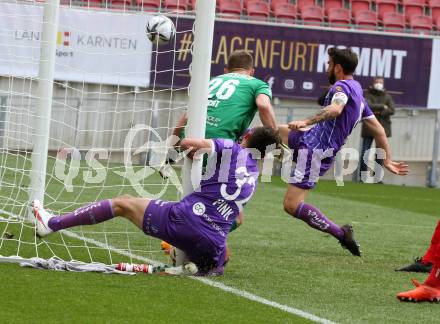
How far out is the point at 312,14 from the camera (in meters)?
22.7

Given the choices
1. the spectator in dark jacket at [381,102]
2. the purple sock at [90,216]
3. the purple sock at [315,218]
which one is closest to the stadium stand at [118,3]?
the spectator in dark jacket at [381,102]

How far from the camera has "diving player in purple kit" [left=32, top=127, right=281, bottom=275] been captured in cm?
744

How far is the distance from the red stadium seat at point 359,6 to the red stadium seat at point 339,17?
0.30 m

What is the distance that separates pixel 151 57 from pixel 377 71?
498 centimetres

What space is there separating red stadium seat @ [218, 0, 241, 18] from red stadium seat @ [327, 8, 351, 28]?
2.11 m

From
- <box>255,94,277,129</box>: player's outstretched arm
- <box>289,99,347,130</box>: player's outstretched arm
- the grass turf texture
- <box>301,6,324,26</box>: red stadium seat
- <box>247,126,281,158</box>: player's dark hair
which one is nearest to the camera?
the grass turf texture

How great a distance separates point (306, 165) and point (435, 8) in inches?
595

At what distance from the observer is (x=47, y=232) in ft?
25.7

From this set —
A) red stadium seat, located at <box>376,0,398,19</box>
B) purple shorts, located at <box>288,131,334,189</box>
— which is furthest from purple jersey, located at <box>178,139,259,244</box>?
red stadium seat, located at <box>376,0,398,19</box>

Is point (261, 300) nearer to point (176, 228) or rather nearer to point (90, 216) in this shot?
point (176, 228)

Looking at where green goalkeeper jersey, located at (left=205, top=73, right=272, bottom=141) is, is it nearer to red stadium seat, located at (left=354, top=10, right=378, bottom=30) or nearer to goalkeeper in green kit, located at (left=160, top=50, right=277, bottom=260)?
goalkeeper in green kit, located at (left=160, top=50, right=277, bottom=260)

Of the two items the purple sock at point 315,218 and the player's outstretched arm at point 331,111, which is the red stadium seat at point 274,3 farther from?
the player's outstretched arm at point 331,111

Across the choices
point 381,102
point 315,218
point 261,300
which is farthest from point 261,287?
point 381,102

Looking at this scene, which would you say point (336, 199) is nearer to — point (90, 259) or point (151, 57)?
point (151, 57)
